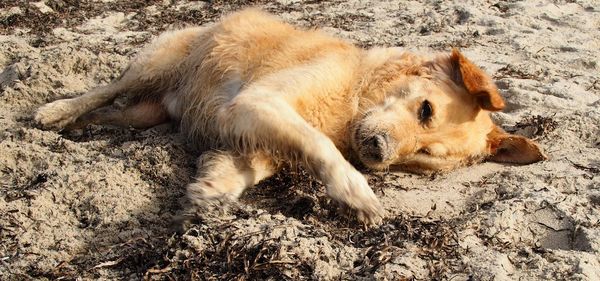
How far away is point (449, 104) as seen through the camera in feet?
15.8

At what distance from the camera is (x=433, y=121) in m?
4.72


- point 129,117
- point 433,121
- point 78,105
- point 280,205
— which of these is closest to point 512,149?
point 433,121

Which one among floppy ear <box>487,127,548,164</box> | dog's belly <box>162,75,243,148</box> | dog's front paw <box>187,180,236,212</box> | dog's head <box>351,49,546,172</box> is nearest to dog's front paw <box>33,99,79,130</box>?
dog's belly <box>162,75,243,148</box>

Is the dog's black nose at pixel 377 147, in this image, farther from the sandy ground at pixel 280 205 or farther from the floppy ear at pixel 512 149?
the floppy ear at pixel 512 149

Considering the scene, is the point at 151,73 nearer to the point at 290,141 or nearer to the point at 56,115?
the point at 56,115

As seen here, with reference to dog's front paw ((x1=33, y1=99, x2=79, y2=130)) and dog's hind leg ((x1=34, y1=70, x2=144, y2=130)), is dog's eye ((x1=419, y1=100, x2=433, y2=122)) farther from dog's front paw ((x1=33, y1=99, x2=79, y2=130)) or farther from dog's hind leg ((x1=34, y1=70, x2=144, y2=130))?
dog's front paw ((x1=33, y1=99, x2=79, y2=130))

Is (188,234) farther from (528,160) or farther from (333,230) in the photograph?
(528,160)

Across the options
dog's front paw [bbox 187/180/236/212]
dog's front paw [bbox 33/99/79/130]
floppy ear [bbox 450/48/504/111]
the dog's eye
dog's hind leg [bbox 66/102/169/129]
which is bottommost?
dog's hind leg [bbox 66/102/169/129]

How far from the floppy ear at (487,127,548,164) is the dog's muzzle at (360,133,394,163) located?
1062 millimetres

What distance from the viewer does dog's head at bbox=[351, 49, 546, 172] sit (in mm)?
4594

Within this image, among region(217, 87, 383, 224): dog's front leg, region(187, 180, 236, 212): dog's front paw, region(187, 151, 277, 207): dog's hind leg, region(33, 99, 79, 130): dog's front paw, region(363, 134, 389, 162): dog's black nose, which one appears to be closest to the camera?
region(187, 180, 236, 212): dog's front paw

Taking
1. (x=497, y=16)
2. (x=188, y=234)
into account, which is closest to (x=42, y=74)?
(x=188, y=234)

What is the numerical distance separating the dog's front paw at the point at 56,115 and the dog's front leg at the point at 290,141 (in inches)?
64.6

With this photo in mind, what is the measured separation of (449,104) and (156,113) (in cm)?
260
